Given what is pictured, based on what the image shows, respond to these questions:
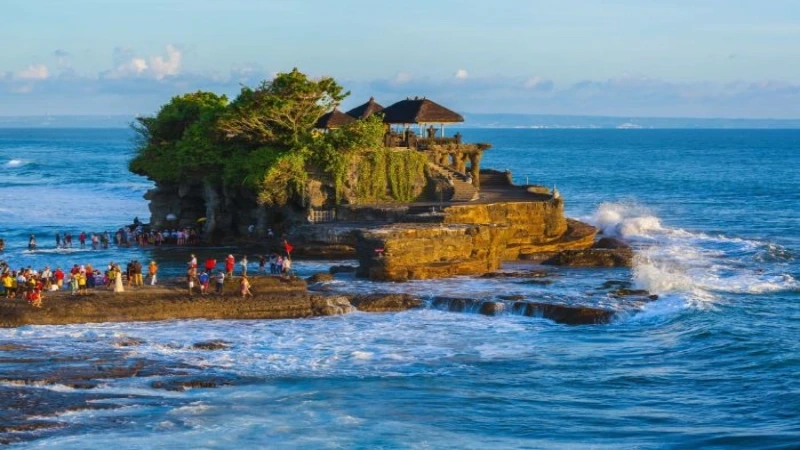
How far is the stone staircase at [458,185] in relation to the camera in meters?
51.2

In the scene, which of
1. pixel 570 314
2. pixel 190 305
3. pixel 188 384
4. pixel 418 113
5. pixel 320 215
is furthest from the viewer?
pixel 418 113

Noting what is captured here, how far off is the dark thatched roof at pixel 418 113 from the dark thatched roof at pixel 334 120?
2.84 meters

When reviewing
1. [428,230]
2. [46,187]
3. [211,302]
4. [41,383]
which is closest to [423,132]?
[428,230]

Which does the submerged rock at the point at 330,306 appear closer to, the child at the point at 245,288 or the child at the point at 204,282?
the child at the point at 245,288

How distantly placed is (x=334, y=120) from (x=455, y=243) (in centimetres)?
1222

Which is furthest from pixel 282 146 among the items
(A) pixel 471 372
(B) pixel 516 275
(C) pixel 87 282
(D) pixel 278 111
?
(A) pixel 471 372

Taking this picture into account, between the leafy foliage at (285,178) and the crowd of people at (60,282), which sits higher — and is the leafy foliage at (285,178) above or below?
above

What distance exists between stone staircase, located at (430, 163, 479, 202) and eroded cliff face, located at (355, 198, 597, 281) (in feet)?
7.66

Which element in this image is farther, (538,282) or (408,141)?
(408,141)

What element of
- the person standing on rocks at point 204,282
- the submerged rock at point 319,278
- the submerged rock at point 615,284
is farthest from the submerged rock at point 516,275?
the person standing on rocks at point 204,282

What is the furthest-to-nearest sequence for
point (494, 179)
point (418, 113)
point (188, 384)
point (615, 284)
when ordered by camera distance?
point (494, 179) < point (418, 113) < point (615, 284) < point (188, 384)

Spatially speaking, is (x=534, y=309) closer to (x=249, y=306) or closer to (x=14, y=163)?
(x=249, y=306)

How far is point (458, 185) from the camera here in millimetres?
53500

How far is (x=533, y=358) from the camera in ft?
99.9
